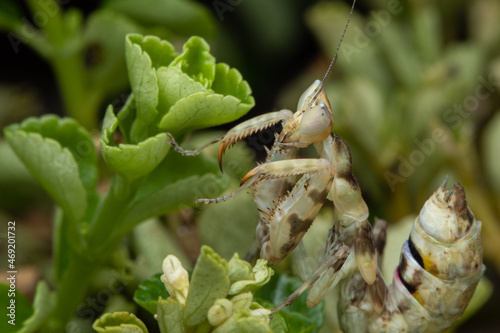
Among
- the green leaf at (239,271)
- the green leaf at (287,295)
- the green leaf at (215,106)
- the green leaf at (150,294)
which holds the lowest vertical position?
the green leaf at (287,295)

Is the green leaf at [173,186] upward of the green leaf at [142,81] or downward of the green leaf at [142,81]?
downward

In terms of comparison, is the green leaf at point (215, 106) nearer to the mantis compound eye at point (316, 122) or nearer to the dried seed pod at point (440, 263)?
the mantis compound eye at point (316, 122)

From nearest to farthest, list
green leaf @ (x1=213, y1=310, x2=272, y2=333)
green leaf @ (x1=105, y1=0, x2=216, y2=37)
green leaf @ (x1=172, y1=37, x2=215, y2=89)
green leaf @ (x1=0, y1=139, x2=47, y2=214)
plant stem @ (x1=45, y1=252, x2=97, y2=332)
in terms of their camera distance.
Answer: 1. green leaf @ (x1=213, y1=310, x2=272, y2=333)
2. green leaf @ (x1=172, y1=37, x2=215, y2=89)
3. plant stem @ (x1=45, y1=252, x2=97, y2=332)
4. green leaf @ (x1=0, y1=139, x2=47, y2=214)
5. green leaf @ (x1=105, y1=0, x2=216, y2=37)

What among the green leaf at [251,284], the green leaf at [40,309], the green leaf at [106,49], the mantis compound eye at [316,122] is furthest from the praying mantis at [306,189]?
the green leaf at [106,49]

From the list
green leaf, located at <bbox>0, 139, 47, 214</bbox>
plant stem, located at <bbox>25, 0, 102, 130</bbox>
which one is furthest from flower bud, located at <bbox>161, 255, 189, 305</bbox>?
plant stem, located at <bbox>25, 0, 102, 130</bbox>

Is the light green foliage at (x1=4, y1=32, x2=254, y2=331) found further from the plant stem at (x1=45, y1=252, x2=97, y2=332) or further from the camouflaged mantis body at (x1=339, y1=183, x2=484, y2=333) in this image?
the camouflaged mantis body at (x1=339, y1=183, x2=484, y2=333)
